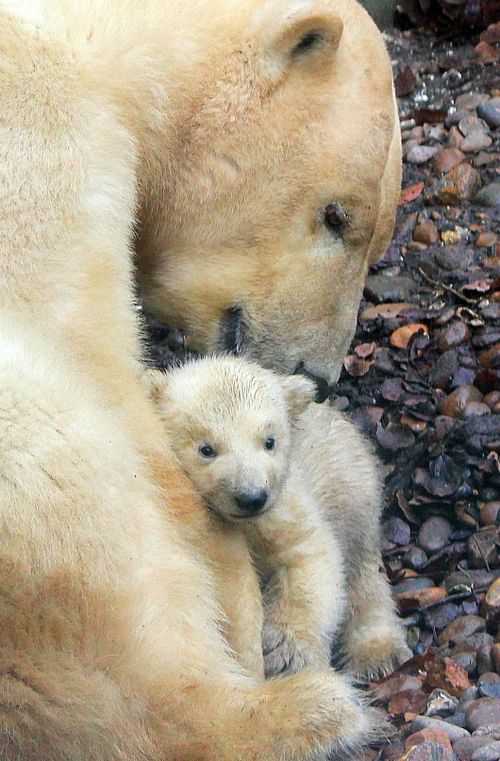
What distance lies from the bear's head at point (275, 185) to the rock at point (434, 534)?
0.63 m

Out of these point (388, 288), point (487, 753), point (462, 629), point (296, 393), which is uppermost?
point (296, 393)

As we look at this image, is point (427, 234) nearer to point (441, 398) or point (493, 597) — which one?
point (441, 398)

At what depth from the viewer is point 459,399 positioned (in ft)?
16.4

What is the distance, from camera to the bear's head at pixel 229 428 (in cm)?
345

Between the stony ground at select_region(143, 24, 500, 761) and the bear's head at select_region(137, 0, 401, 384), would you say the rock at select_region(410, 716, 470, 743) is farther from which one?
the bear's head at select_region(137, 0, 401, 384)

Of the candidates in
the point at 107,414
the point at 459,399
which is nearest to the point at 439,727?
the point at 107,414

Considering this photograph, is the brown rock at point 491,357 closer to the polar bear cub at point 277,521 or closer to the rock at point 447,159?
the polar bear cub at point 277,521

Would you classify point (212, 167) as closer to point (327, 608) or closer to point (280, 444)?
point (280, 444)

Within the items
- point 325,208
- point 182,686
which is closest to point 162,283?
point 325,208

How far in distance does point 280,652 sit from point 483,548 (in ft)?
3.22

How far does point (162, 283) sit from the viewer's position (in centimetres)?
429

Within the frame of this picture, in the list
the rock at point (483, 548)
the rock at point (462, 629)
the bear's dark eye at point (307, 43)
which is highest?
the bear's dark eye at point (307, 43)

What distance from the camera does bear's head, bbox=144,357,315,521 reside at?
11.3 ft

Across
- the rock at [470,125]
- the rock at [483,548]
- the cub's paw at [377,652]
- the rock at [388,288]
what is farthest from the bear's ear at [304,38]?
the rock at [470,125]
